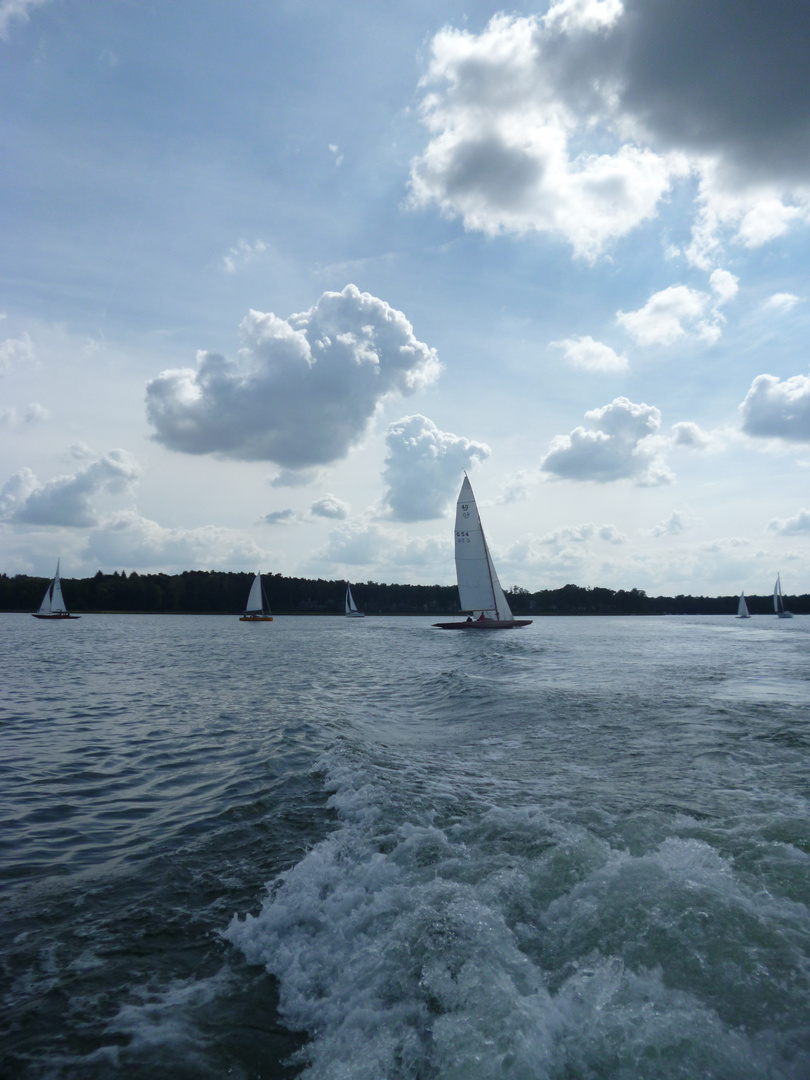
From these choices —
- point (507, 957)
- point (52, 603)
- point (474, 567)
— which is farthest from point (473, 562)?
point (52, 603)

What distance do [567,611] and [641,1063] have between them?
582 ft

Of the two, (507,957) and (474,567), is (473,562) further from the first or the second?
(507,957)

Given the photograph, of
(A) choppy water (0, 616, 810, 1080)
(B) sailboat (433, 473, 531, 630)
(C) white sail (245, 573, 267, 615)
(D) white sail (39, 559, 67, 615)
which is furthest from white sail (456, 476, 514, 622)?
(D) white sail (39, 559, 67, 615)

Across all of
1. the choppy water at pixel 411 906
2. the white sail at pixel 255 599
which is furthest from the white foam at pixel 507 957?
the white sail at pixel 255 599

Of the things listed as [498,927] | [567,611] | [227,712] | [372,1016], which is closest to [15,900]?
[372,1016]

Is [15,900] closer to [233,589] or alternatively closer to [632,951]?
[632,951]

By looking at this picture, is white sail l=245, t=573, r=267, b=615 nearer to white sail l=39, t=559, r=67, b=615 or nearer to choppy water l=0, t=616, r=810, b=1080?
white sail l=39, t=559, r=67, b=615

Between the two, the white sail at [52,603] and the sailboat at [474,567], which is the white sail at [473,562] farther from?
→ the white sail at [52,603]

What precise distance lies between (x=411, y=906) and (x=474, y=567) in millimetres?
55081

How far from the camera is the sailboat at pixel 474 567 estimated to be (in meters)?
59.8

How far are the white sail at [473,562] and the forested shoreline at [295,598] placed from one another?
3876 inches

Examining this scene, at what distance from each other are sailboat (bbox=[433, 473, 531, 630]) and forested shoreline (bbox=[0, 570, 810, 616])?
9833 centimetres

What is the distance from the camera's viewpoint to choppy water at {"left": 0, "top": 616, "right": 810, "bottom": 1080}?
375 cm

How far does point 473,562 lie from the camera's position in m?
60.0
